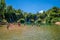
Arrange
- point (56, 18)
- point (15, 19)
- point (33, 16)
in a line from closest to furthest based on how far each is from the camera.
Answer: point (56, 18)
point (15, 19)
point (33, 16)

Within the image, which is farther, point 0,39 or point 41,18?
point 41,18

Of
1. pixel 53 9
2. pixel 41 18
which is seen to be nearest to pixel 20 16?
→ pixel 41 18

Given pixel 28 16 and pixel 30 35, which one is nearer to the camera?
pixel 30 35

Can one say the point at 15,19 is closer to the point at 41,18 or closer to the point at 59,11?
the point at 41,18

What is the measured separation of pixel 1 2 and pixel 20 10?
255ft

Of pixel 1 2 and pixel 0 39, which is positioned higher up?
pixel 1 2

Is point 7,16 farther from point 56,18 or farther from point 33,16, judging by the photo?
point 33,16

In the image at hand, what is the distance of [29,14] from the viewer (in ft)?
590

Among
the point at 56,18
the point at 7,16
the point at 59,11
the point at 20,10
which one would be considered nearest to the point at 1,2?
the point at 7,16

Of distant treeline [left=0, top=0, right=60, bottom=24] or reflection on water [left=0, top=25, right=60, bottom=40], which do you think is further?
distant treeline [left=0, top=0, right=60, bottom=24]

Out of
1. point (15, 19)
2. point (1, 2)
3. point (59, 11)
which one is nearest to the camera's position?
point (1, 2)

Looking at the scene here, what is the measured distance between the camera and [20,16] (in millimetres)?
162375

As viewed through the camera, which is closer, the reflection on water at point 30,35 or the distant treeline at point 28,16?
the reflection on water at point 30,35

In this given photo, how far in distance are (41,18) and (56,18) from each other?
25.1m
